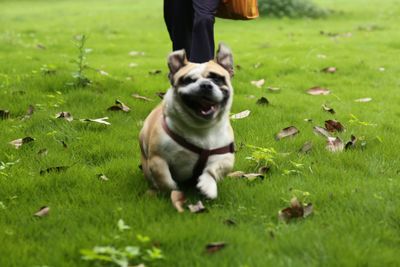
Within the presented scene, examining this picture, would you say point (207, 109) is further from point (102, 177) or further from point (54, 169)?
point (54, 169)

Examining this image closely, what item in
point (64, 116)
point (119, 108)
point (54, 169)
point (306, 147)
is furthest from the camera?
point (119, 108)

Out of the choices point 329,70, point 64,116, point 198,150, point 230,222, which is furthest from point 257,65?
point 230,222

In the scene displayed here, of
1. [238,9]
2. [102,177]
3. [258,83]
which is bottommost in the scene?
[258,83]

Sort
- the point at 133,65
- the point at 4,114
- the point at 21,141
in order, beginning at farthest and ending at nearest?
the point at 133,65, the point at 4,114, the point at 21,141

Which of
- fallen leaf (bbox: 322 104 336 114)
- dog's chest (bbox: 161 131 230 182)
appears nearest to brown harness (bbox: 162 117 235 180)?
dog's chest (bbox: 161 131 230 182)

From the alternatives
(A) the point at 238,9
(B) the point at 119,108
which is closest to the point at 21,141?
(B) the point at 119,108

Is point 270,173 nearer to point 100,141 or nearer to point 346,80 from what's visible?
point 100,141

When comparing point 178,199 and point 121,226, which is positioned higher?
point 121,226

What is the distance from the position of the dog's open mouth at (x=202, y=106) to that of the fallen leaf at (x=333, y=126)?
223 centimetres

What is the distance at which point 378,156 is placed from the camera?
16.2 ft

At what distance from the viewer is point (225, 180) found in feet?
14.3

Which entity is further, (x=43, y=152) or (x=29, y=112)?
(x=29, y=112)

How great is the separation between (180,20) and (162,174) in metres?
2.89

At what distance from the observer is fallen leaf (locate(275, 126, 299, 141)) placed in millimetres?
5586
